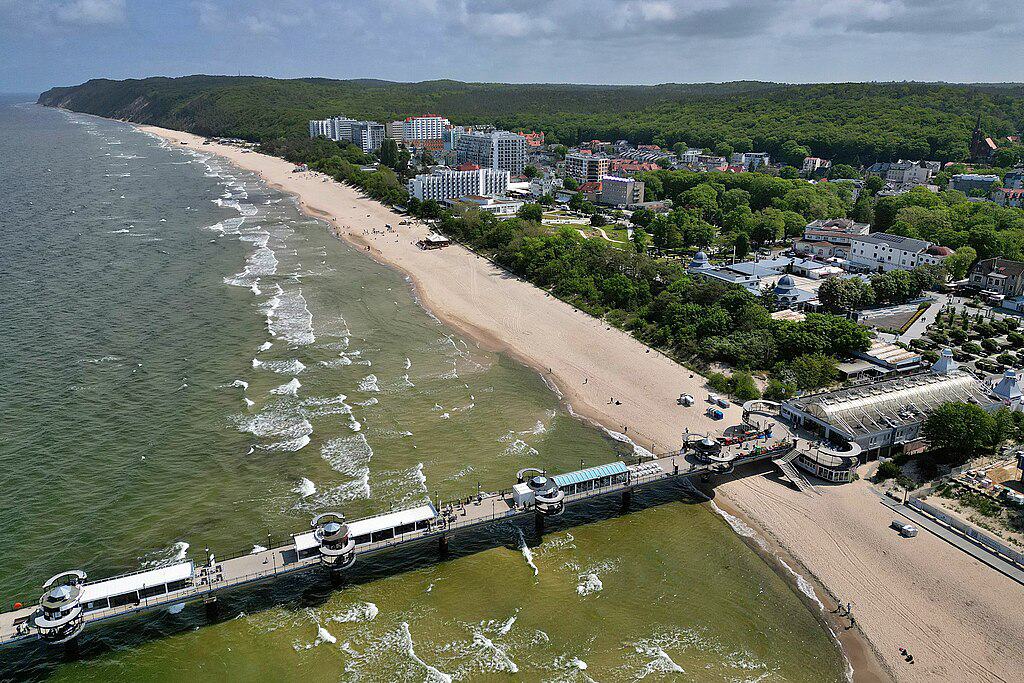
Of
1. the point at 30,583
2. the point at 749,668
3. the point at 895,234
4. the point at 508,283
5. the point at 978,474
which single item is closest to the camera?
the point at 749,668

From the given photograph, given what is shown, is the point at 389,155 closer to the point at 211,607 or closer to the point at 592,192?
the point at 592,192

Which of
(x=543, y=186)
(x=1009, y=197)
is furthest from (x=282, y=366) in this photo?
(x=1009, y=197)

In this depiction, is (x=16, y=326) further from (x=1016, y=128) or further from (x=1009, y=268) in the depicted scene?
(x=1016, y=128)

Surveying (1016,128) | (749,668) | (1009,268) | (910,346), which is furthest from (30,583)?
(1016,128)

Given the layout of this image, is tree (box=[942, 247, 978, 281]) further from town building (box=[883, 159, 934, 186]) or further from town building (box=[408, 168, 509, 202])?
town building (box=[408, 168, 509, 202])

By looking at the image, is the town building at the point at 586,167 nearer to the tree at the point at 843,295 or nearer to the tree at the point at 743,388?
the tree at the point at 843,295

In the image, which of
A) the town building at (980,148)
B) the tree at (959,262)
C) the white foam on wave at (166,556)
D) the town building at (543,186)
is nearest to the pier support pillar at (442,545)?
the white foam on wave at (166,556)
